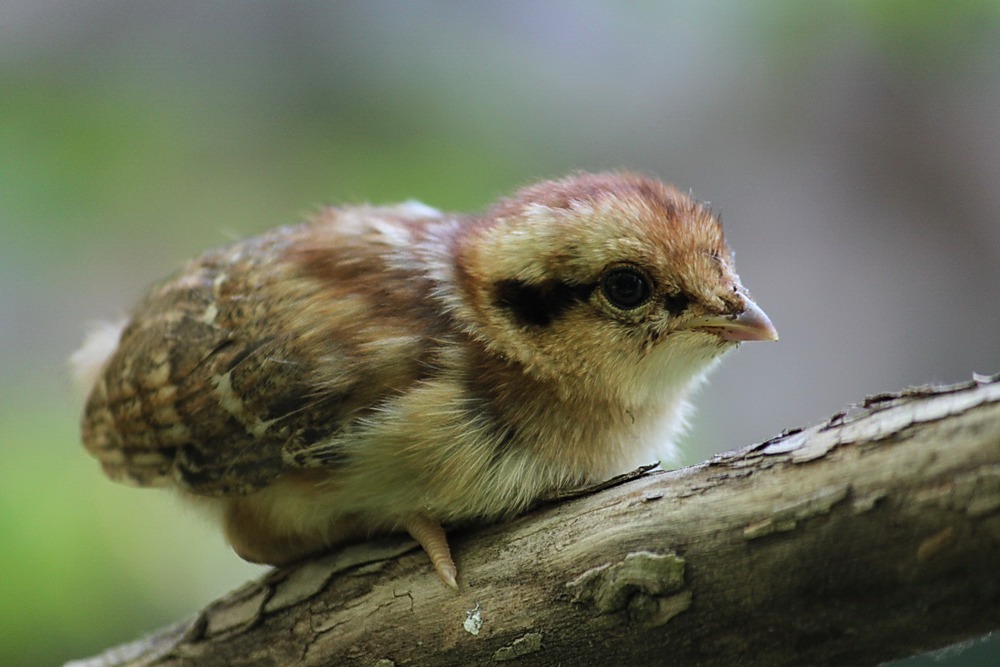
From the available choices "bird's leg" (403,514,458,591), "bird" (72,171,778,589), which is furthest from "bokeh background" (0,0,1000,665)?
"bird's leg" (403,514,458,591)

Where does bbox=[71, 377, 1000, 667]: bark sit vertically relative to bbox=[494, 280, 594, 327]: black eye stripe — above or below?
below

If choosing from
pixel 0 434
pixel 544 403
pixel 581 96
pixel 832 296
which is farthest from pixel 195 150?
pixel 832 296

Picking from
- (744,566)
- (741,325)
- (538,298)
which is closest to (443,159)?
(538,298)

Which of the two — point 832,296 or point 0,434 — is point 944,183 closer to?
point 832,296

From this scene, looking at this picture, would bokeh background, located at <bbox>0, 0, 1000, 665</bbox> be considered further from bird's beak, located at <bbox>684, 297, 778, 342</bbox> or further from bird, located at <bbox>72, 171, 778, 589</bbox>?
bird's beak, located at <bbox>684, 297, 778, 342</bbox>

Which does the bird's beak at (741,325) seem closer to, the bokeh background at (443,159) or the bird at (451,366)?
the bird at (451,366)
